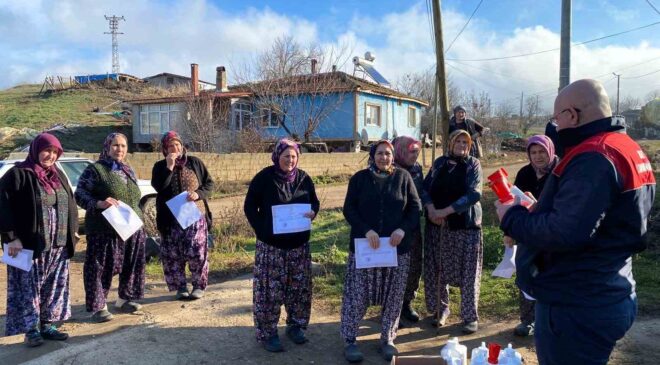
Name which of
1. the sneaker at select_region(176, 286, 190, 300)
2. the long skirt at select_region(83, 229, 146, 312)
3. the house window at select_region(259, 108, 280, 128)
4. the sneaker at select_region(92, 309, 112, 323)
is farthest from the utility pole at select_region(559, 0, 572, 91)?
the house window at select_region(259, 108, 280, 128)

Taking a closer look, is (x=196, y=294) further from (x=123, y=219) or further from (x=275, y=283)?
(x=275, y=283)

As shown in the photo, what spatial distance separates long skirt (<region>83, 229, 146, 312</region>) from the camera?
4.87m

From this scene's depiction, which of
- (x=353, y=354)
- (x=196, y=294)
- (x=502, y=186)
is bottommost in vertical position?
(x=353, y=354)

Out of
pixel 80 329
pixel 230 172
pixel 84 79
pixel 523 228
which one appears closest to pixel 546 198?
pixel 523 228

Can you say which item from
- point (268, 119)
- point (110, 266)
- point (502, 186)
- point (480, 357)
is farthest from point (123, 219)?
point (268, 119)

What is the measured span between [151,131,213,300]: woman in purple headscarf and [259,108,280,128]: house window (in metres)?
20.6

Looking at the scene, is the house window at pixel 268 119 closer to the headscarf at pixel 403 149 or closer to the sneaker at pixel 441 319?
the headscarf at pixel 403 149

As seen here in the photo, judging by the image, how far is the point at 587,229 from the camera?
7.08 feet

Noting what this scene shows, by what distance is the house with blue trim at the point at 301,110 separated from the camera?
2486cm

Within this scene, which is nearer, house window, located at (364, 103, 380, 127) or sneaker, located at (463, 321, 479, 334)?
sneaker, located at (463, 321, 479, 334)

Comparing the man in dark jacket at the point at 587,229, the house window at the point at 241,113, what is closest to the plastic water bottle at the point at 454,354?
the man in dark jacket at the point at 587,229

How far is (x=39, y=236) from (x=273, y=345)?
Result: 7.26 feet

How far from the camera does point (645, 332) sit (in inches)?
186

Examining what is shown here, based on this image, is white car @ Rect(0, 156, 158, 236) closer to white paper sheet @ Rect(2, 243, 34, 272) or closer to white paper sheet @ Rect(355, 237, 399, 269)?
white paper sheet @ Rect(2, 243, 34, 272)
